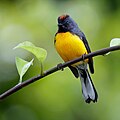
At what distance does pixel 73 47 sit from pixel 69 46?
0.11 feet

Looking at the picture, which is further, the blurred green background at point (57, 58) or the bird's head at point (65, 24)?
the blurred green background at point (57, 58)

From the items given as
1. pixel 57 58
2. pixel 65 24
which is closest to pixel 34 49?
pixel 65 24

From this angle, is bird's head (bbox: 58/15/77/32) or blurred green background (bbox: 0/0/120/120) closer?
bird's head (bbox: 58/15/77/32)

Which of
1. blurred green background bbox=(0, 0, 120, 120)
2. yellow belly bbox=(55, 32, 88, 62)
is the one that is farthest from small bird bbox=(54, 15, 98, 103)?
blurred green background bbox=(0, 0, 120, 120)

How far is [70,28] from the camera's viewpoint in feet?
6.65

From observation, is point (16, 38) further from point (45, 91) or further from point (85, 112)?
point (85, 112)

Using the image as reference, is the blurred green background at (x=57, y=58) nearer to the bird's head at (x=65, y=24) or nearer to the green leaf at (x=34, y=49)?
the bird's head at (x=65, y=24)

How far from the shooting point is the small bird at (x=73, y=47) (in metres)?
1.84

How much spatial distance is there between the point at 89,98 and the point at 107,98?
2.22 m

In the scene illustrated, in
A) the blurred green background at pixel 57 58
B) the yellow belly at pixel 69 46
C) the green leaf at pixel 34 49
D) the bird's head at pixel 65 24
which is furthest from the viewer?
the blurred green background at pixel 57 58

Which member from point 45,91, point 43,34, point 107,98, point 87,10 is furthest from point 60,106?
point 87,10

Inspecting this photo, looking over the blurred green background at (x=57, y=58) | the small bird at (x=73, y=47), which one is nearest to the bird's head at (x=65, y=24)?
the small bird at (x=73, y=47)

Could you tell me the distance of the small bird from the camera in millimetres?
1844

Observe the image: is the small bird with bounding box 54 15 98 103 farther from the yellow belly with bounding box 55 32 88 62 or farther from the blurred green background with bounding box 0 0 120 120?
the blurred green background with bounding box 0 0 120 120
